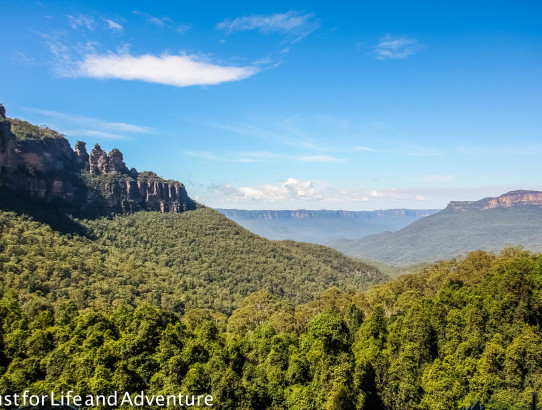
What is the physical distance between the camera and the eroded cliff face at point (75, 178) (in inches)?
3964

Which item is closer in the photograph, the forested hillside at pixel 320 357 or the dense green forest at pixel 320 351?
the forested hillside at pixel 320 357

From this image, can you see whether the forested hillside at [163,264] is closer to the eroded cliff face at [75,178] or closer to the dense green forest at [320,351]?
the eroded cliff face at [75,178]

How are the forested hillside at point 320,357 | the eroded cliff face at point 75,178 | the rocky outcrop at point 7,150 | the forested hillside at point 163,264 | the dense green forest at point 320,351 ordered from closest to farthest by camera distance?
the forested hillside at point 320,357, the dense green forest at point 320,351, the forested hillside at point 163,264, the rocky outcrop at point 7,150, the eroded cliff face at point 75,178

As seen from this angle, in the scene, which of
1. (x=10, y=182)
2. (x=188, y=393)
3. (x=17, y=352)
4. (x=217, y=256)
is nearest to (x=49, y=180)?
(x=10, y=182)

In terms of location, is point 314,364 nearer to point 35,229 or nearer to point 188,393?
point 188,393

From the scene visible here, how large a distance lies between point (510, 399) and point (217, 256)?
101545mm

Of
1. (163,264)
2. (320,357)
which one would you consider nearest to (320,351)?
(320,357)

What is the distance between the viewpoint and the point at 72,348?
95.1 feet

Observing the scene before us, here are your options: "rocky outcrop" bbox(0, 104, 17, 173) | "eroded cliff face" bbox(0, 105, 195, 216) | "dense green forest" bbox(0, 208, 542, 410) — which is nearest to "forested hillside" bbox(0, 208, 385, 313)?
"eroded cliff face" bbox(0, 105, 195, 216)

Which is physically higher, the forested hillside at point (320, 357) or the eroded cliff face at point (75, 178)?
the eroded cliff face at point (75, 178)

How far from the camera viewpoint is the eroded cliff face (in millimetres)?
100688

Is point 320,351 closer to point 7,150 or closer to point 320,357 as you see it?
point 320,357

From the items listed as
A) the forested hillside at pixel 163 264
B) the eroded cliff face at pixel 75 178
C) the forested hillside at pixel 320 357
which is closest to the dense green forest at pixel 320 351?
the forested hillside at pixel 320 357

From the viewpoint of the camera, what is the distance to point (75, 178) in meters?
130
